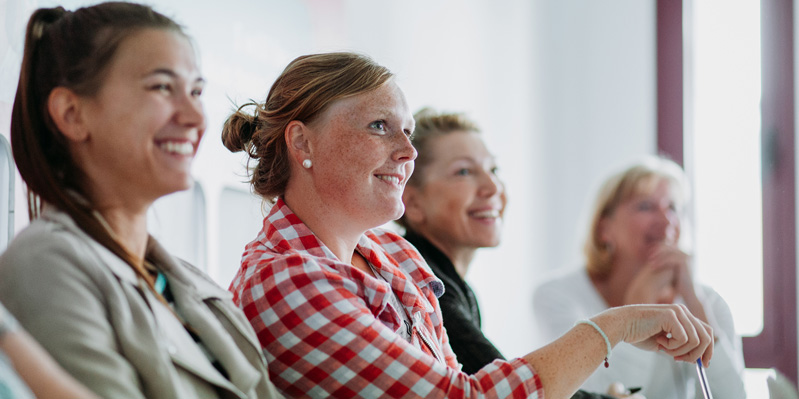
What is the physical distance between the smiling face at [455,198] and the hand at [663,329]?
65 centimetres

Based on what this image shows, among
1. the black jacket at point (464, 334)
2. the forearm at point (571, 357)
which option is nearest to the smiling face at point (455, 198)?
the black jacket at point (464, 334)

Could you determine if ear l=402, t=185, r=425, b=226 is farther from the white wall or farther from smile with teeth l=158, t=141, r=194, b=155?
smile with teeth l=158, t=141, r=194, b=155

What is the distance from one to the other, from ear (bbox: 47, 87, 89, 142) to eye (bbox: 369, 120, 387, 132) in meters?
0.47

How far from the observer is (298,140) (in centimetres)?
124

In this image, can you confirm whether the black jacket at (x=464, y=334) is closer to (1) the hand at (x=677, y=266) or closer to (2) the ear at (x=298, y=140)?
(2) the ear at (x=298, y=140)

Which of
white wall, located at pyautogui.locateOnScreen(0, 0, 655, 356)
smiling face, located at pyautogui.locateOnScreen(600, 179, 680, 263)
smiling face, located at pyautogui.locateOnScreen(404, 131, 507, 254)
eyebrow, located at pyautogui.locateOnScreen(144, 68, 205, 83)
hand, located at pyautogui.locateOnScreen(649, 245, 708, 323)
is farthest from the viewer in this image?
white wall, located at pyautogui.locateOnScreen(0, 0, 655, 356)

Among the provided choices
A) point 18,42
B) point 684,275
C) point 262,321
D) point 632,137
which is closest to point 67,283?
point 262,321

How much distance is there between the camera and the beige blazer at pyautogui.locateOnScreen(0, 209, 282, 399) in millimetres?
784

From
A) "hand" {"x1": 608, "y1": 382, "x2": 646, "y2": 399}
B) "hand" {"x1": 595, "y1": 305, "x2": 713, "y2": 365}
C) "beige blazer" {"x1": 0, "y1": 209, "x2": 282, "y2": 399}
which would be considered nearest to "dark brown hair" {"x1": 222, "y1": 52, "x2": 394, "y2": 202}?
"beige blazer" {"x1": 0, "y1": 209, "x2": 282, "y2": 399}

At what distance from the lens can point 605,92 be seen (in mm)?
3688

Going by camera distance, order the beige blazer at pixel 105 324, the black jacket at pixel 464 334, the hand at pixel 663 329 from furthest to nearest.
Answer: the black jacket at pixel 464 334 → the hand at pixel 663 329 → the beige blazer at pixel 105 324

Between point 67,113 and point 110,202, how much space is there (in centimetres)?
11

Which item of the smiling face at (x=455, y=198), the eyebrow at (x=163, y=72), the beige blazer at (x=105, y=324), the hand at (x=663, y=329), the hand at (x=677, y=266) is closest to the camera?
the beige blazer at (x=105, y=324)

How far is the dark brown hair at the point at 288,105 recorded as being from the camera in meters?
1.23
